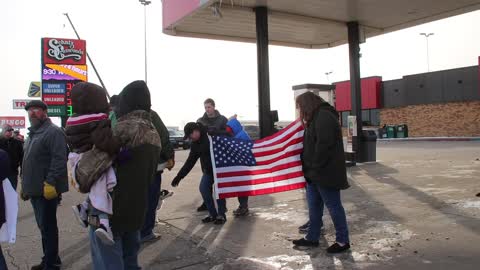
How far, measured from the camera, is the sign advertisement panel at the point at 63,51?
23.7m

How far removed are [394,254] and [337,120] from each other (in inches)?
63.9

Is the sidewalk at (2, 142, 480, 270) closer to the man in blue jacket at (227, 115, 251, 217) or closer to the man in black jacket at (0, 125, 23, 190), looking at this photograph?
the man in blue jacket at (227, 115, 251, 217)

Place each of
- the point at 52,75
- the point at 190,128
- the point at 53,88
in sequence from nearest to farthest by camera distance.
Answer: the point at 190,128
the point at 53,88
the point at 52,75

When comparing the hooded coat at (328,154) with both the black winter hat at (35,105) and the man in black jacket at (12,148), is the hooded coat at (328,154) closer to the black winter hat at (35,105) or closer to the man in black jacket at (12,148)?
the black winter hat at (35,105)

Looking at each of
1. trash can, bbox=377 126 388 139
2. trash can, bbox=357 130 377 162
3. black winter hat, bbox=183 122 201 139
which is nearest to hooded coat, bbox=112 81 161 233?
black winter hat, bbox=183 122 201 139

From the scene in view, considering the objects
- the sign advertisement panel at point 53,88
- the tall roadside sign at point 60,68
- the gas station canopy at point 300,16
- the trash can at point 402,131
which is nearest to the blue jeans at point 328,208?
the gas station canopy at point 300,16

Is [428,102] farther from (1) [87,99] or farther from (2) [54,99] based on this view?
(1) [87,99]

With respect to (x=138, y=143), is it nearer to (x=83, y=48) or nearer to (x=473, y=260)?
(x=473, y=260)

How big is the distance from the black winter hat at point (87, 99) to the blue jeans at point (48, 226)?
6.84 ft

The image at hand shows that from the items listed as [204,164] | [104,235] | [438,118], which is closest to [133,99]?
[104,235]

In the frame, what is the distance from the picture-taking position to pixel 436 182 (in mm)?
10414

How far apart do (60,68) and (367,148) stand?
16196 mm

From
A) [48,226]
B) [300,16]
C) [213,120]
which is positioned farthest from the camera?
[300,16]

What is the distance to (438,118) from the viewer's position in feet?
129
